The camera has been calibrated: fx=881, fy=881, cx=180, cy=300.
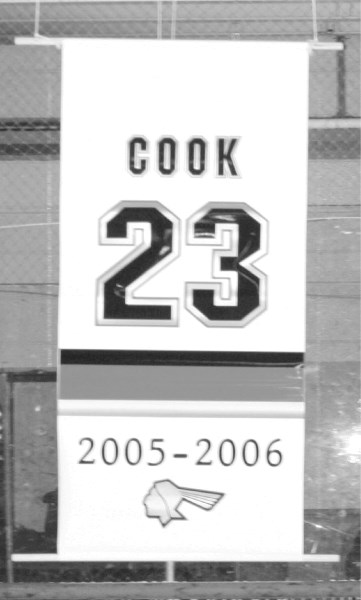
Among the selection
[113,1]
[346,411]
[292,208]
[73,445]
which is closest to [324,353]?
[346,411]

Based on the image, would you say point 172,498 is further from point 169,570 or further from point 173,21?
point 173,21

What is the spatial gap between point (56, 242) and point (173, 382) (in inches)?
25.1

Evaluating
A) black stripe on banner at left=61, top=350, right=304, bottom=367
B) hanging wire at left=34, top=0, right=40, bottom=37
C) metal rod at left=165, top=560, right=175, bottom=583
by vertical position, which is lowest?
metal rod at left=165, top=560, right=175, bottom=583

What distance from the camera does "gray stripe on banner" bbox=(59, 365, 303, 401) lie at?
286cm

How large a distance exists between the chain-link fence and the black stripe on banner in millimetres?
164

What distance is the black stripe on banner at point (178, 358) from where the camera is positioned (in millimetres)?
2855

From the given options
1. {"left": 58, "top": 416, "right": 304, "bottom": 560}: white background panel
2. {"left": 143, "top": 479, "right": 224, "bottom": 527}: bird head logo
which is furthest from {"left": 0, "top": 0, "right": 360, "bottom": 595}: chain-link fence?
{"left": 143, "top": 479, "right": 224, "bottom": 527}: bird head logo

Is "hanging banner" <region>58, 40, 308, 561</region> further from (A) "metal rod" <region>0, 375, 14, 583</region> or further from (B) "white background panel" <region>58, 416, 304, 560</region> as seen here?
(A) "metal rod" <region>0, 375, 14, 583</region>

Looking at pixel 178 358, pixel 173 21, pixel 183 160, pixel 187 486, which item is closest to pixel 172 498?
pixel 187 486

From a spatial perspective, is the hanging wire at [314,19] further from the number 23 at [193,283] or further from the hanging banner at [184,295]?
the number 23 at [193,283]

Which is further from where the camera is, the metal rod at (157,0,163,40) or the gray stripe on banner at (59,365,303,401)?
the metal rod at (157,0,163,40)

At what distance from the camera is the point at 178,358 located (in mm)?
2861

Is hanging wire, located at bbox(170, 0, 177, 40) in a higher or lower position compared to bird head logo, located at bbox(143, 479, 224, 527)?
higher

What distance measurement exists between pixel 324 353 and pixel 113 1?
140 centimetres
